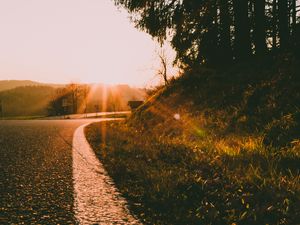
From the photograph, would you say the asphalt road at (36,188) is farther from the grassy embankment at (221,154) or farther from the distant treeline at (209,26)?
the distant treeline at (209,26)

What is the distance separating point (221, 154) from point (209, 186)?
1.55 metres

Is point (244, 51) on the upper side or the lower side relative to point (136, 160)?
upper

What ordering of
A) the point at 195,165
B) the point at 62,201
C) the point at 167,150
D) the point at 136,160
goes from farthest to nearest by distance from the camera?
the point at 167,150, the point at 136,160, the point at 195,165, the point at 62,201

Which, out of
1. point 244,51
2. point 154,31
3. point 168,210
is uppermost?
point 154,31

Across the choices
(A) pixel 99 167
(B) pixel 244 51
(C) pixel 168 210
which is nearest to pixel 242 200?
(C) pixel 168 210

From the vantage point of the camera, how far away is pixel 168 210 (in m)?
2.33

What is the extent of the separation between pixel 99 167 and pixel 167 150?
1369 mm

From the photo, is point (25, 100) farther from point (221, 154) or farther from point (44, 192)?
point (44, 192)

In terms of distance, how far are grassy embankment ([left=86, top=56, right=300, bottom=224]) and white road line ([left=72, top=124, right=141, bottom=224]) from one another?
0.35ft

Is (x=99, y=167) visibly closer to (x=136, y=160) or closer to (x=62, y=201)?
(x=136, y=160)

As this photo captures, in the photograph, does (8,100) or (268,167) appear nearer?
(268,167)

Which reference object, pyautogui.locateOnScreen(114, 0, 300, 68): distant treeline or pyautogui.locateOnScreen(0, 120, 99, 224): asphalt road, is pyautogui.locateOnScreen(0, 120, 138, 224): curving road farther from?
pyautogui.locateOnScreen(114, 0, 300, 68): distant treeline

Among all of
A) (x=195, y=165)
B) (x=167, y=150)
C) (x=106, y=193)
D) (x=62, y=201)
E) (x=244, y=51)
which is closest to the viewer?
(x=62, y=201)

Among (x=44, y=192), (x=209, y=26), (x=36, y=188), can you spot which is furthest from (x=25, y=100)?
(x=44, y=192)
